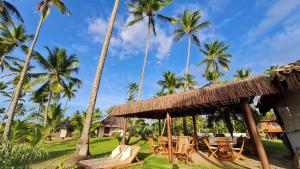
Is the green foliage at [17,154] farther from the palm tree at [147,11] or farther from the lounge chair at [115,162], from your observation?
the palm tree at [147,11]

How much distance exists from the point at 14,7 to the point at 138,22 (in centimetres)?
1001

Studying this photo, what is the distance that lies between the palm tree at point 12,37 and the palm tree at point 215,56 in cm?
2192

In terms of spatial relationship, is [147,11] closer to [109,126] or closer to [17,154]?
[17,154]

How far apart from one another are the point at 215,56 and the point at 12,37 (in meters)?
24.4

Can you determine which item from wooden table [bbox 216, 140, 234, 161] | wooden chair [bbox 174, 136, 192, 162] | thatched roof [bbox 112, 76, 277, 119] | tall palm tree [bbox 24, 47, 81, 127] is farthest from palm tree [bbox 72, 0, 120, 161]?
tall palm tree [bbox 24, 47, 81, 127]

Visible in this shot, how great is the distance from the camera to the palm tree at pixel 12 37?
16.4 meters

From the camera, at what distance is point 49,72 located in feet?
76.1

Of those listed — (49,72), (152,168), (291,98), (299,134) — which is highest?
(49,72)

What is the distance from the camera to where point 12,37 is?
1736 centimetres

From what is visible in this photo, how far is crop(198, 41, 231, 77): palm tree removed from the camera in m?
25.9

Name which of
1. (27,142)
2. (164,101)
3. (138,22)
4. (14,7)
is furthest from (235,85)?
(14,7)

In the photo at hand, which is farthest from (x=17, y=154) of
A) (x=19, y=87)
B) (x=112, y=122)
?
(x=112, y=122)

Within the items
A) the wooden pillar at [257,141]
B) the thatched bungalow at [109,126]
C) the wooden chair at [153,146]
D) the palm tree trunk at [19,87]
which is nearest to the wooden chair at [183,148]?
the wooden chair at [153,146]

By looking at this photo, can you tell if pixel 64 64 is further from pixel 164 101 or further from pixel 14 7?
pixel 164 101
